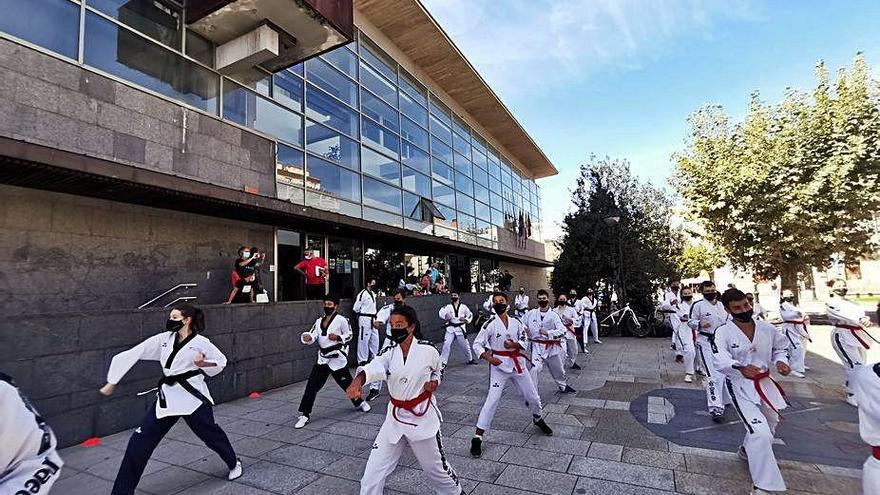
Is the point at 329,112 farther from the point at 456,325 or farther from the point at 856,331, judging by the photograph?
the point at 856,331

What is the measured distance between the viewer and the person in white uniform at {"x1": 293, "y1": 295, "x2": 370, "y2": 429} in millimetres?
6258

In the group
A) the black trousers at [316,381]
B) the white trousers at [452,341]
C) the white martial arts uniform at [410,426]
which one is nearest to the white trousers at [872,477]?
the white martial arts uniform at [410,426]

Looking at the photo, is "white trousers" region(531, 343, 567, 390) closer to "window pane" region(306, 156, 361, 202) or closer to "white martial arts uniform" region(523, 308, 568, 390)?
"white martial arts uniform" region(523, 308, 568, 390)

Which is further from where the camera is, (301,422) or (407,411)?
(301,422)

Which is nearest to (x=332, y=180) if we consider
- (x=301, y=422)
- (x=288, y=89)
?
(x=288, y=89)

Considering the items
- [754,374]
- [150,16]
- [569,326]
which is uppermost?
[150,16]

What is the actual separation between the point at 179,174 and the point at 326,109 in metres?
5.63

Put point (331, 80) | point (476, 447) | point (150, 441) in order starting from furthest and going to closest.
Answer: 1. point (331, 80)
2. point (476, 447)
3. point (150, 441)

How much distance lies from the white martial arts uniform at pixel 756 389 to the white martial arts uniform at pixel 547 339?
2912mm

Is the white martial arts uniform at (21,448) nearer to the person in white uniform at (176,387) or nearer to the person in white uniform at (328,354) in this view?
the person in white uniform at (176,387)

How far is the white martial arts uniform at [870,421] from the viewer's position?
247 centimetres

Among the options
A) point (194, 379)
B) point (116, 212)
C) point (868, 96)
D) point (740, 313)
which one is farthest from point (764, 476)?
point (868, 96)

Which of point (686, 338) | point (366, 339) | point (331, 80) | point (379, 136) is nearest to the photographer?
point (686, 338)

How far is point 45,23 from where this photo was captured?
6.68 m
